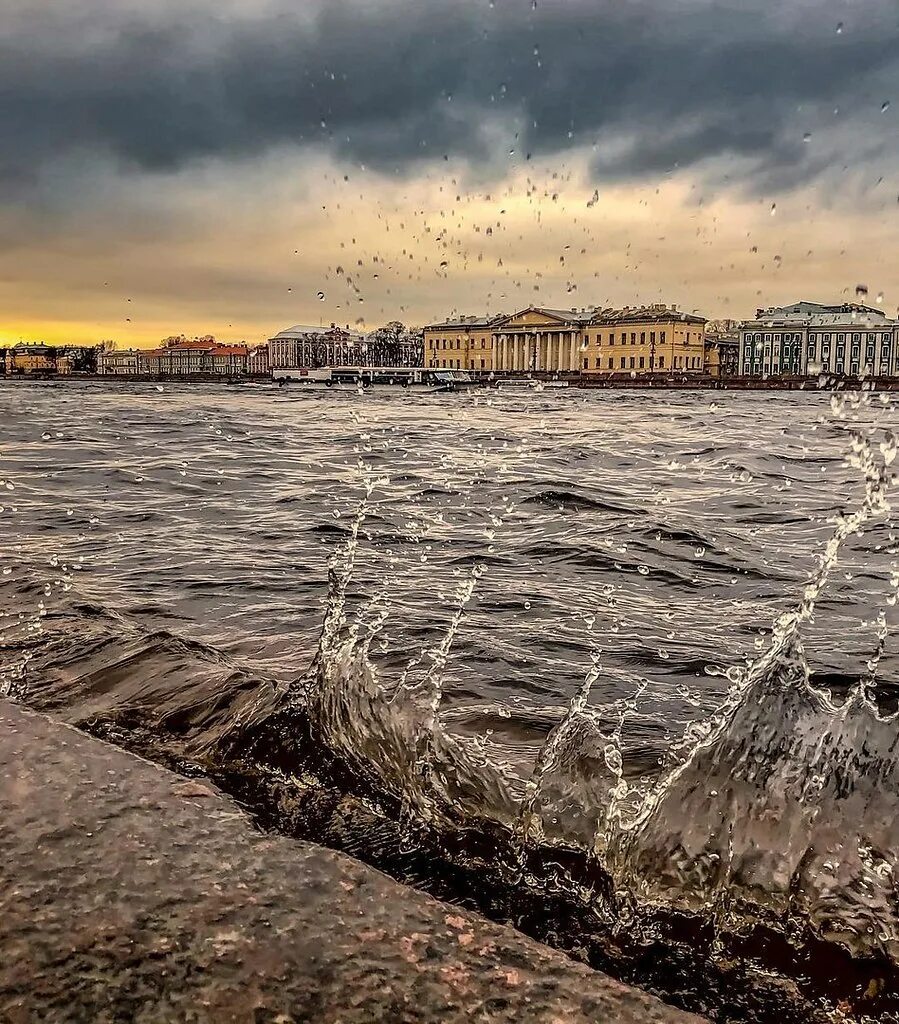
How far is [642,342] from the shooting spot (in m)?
86.3

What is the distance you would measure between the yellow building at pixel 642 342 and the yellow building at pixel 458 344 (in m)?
12.2

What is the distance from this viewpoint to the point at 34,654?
337 centimetres

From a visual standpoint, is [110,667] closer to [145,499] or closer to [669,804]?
[669,804]

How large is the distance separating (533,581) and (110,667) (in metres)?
2.54

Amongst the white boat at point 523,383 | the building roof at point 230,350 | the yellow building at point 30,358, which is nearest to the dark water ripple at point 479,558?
the white boat at point 523,383

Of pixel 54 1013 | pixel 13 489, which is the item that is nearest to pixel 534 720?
pixel 54 1013

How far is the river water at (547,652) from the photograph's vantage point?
1.89 m

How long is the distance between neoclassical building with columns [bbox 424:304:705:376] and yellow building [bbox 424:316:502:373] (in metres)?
1.83

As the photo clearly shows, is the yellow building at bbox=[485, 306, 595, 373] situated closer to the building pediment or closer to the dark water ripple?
the building pediment

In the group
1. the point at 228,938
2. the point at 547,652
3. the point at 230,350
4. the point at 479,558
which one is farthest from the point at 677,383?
the point at 230,350

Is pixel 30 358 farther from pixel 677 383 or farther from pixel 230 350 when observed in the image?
pixel 677 383

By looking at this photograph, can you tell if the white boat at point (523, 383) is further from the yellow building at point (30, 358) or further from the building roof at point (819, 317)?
the yellow building at point (30, 358)

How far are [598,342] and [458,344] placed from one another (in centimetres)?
1729

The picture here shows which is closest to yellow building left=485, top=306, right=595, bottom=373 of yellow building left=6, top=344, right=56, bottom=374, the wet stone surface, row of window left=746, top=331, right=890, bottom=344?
row of window left=746, top=331, right=890, bottom=344
